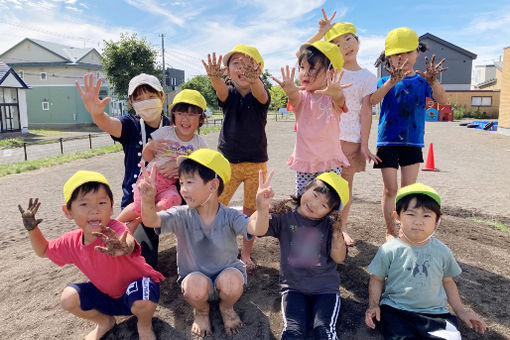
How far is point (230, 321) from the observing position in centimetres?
243

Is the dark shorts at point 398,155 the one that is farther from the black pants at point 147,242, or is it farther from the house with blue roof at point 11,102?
the house with blue roof at point 11,102

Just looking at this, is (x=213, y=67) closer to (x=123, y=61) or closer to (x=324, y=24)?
(x=324, y=24)

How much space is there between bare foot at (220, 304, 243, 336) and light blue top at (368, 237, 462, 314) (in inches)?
38.7

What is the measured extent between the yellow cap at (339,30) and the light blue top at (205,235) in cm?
193

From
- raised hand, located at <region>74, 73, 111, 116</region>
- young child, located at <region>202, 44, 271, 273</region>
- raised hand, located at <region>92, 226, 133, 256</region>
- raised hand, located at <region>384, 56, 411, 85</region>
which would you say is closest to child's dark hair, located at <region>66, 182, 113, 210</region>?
raised hand, located at <region>92, 226, 133, 256</region>

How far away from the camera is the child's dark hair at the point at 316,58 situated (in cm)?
273

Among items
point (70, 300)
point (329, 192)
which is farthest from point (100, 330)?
point (329, 192)

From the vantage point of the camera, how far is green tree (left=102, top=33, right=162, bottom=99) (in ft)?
84.5

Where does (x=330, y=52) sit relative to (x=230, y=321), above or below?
above

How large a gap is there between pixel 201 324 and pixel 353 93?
234 cm

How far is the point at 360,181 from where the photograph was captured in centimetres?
839

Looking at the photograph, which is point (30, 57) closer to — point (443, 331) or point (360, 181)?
point (360, 181)

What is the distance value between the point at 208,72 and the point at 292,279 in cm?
171

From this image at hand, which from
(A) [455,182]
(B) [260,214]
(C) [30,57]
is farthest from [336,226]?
(C) [30,57]
